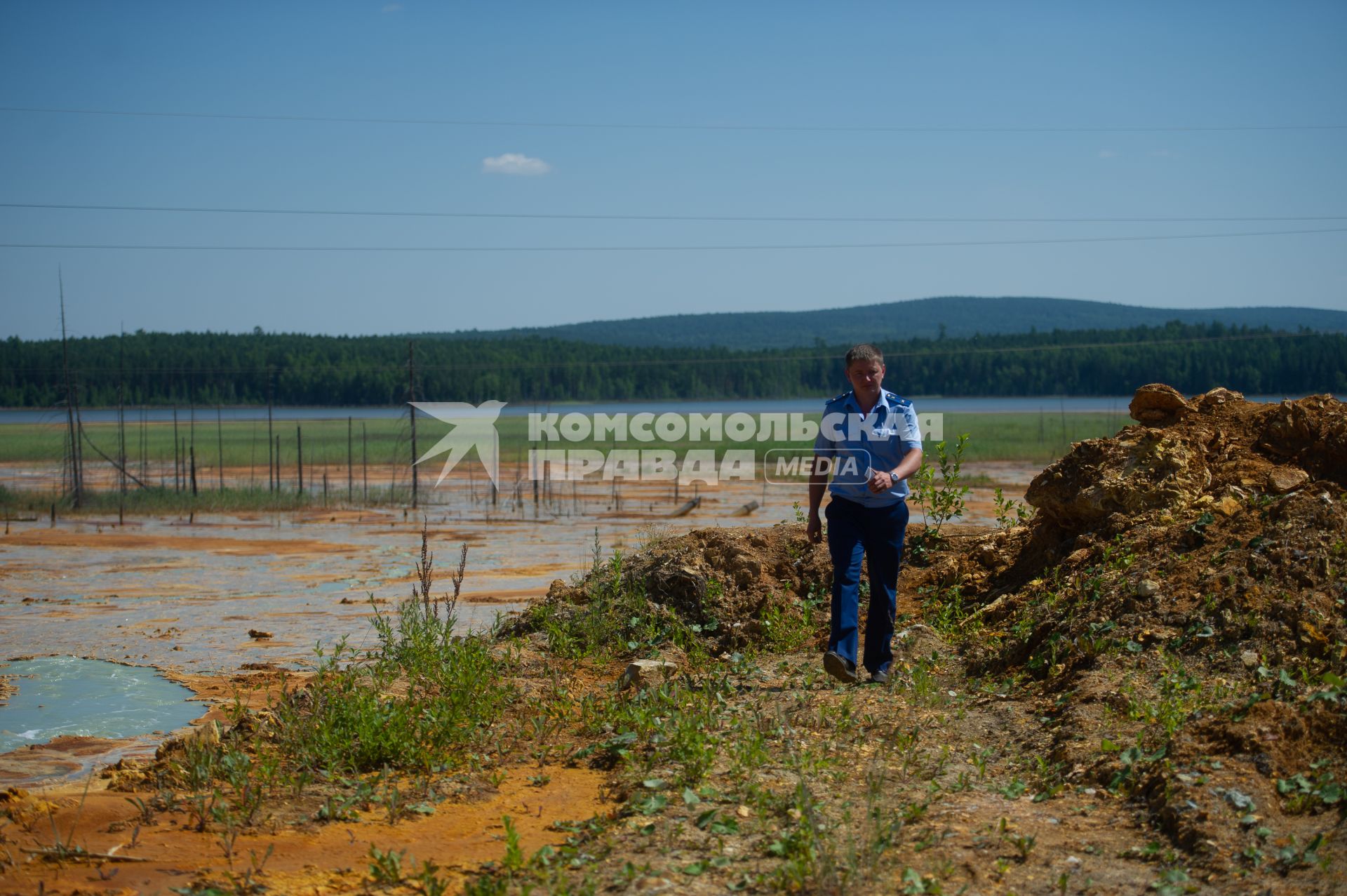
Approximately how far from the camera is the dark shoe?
5773 millimetres

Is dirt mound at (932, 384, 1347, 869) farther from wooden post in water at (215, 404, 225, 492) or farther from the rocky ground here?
wooden post in water at (215, 404, 225, 492)

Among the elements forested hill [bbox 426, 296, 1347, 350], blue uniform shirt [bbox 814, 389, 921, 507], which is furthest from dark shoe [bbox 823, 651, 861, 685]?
forested hill [bbox 426, 296, 1347, 350]

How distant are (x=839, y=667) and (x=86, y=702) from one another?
5365mm

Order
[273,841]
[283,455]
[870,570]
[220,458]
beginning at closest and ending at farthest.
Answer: [273,841] → [870,570] → [220,458] → [283,455]

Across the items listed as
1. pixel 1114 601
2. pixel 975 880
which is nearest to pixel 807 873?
pixel 975 880

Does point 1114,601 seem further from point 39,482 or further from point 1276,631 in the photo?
point 39,482

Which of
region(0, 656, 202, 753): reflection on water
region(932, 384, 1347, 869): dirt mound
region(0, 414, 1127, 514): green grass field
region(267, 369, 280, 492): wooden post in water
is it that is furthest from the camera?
region(267, 369, 280, 492): wooden post in water

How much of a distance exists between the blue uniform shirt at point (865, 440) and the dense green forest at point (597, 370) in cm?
5617

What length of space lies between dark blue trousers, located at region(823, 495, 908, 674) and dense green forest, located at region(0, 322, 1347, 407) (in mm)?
56270

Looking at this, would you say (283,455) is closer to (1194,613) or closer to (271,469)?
(271,469)

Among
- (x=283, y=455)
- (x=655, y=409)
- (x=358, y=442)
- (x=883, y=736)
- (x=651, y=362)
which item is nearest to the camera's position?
(x=883, y=736)

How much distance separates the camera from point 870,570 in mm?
6121

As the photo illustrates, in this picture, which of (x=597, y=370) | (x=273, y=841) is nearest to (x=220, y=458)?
(x=273, y=841)

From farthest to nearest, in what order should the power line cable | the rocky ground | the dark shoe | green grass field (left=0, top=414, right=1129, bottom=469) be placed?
green grass field (left=0, top=414, right=1129, bottom=469) < the power line cable < the dark shoe < the rocky ground
